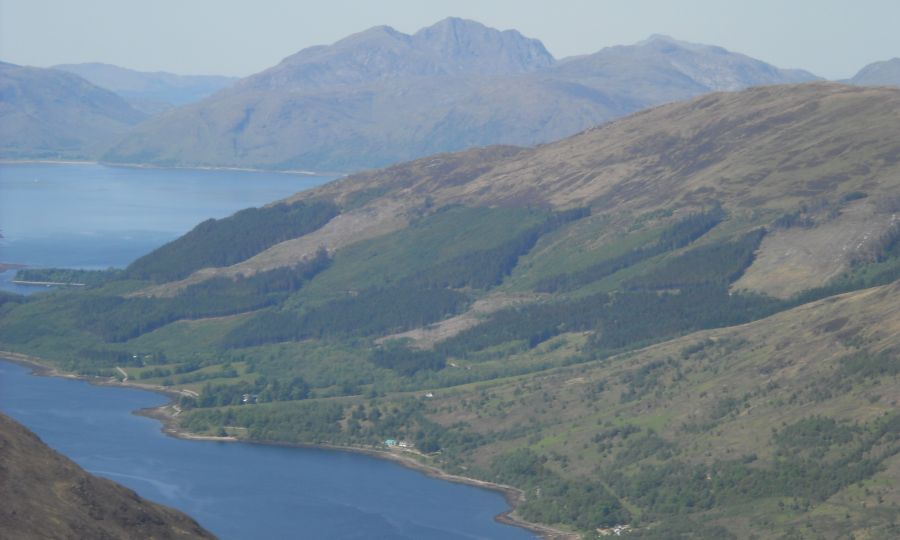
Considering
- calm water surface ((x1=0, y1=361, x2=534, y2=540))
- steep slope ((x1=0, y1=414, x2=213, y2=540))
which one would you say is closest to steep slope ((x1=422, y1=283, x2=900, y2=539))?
calm water surface ((x1=0, y1=361, x2=534, y2=540))

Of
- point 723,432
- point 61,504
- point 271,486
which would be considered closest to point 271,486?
point 271,486

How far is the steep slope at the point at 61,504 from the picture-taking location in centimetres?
8785

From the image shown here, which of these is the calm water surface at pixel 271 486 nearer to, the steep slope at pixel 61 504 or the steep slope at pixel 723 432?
the steep slope at pixel 723 432

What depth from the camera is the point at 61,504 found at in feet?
303

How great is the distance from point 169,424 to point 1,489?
105464 millimetres

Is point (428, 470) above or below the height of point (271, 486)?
below

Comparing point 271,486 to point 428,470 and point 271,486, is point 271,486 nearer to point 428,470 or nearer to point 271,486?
point 271,486

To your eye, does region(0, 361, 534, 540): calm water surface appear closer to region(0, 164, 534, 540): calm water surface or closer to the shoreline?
region(0, 164, 534, 540): calm water surface

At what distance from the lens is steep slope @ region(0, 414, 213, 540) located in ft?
288

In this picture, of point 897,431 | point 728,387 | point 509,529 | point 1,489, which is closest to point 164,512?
point 1,489

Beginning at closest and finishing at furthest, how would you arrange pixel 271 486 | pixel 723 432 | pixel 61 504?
pixel 61 504 < pixel 723 432 < pixel 271 486

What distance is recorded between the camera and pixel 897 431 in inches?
5664

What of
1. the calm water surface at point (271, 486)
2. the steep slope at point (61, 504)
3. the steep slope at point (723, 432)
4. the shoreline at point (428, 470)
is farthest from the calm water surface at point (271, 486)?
the steep slope at point (61, 504)

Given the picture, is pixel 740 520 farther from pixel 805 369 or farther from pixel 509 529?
pixel 805 369
